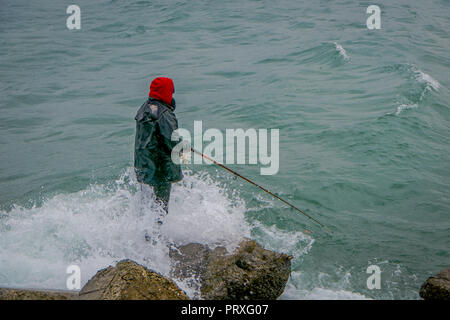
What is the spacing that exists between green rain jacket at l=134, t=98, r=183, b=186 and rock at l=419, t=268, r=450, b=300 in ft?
11.1

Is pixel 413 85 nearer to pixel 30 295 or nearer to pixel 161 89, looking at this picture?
pixel 161 89

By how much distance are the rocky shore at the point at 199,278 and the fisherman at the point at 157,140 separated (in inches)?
37.4

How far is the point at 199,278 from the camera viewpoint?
504cm

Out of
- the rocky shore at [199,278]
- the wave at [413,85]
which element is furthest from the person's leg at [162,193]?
the wave at [413,85]

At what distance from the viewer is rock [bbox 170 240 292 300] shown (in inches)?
189

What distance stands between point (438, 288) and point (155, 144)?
3775mm

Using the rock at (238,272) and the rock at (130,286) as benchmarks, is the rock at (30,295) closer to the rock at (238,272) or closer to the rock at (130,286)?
the rock at (130,286)

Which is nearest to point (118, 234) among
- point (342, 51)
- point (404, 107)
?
point (404, 107)

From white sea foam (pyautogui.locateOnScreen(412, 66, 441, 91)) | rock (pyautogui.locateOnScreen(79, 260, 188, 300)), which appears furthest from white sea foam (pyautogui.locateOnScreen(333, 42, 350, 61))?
rock (pyautogui.locateOnScreen(79, 260, 188, 300))

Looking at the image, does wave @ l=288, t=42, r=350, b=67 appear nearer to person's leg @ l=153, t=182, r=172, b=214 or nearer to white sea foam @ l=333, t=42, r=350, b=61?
white sea foam @ l=333, t=42, r=350, b=61

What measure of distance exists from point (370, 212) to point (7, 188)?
22.6 feet

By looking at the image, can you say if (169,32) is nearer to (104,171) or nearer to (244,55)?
(244,55)

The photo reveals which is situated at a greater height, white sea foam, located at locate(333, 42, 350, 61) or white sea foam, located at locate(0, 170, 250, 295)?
white sea foam, located at locate(333, 42, 350, 61)

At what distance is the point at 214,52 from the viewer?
18828 mm
